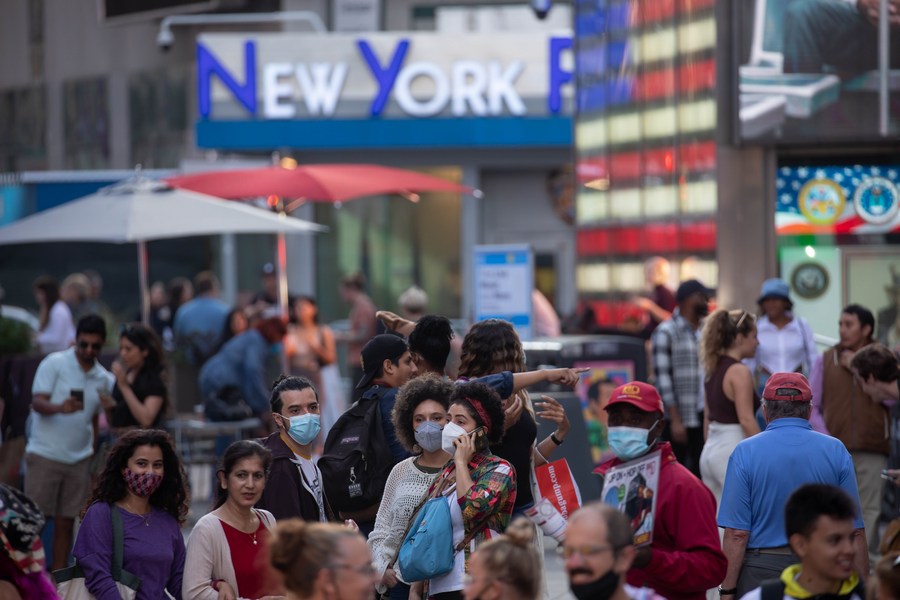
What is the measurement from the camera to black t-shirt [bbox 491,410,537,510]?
6.61 metres

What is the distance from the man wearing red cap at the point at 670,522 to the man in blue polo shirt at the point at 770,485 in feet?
2.77

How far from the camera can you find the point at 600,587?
450 centimetres

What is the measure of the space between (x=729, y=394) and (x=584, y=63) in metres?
9.10

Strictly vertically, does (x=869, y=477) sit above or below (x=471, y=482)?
below

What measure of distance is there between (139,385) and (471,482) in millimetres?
4778

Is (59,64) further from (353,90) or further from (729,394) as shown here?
(729,394)

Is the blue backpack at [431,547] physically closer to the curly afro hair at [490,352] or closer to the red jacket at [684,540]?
the red jacket at [684,540]

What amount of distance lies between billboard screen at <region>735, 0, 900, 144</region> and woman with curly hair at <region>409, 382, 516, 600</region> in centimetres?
750

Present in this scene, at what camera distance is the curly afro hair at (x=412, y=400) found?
6.32 metres

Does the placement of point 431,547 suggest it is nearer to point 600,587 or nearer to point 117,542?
point 600,587

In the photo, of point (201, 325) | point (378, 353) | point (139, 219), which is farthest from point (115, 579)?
point (201, 325)

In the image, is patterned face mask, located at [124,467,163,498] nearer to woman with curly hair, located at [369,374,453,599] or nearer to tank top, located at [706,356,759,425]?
woman with curly hair, located at [369,374,453,599]

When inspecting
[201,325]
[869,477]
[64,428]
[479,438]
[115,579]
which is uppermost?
[479,438]

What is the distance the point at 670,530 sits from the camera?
18.1ft
